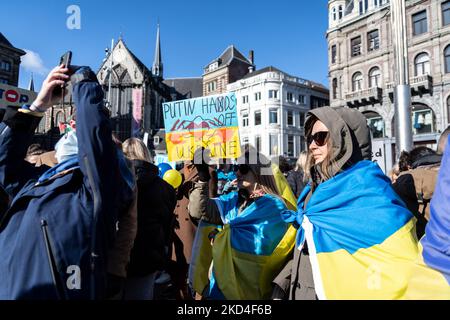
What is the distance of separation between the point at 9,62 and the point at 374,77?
1654 inches

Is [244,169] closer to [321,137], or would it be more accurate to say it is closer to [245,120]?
[321,137]

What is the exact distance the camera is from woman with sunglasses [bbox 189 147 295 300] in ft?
8.50

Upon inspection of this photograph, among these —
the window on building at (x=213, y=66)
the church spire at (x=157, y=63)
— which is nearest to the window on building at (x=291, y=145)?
the window on building at (x=213, y=66)

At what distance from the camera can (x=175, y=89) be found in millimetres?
65000

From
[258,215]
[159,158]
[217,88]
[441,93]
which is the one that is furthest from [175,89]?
[258,215]

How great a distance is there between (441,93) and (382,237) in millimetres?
27399

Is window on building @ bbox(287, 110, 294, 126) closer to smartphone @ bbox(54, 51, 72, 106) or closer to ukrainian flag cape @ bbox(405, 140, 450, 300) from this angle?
smartphone @ bbox(54, 51, 72, 106)

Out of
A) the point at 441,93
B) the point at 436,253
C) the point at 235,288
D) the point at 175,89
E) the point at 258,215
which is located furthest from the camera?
the point at 175,89

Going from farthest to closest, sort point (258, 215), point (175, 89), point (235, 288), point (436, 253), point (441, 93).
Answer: point (175, 89) → point (441, 93) → point (258, 215) → point (235, 288) → point (436, 253)

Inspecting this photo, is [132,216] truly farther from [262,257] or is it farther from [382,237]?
[382,237]

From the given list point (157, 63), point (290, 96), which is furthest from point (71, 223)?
point (157, 63)

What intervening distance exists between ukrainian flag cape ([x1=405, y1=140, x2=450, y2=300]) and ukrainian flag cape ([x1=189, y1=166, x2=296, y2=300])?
4.54 feet

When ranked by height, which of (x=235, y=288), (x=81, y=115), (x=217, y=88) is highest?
(x=217, y=88)

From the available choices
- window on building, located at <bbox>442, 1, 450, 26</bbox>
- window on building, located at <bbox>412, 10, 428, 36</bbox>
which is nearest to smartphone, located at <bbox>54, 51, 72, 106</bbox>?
window on building, located at <bbox>442, 1, 450, 26</bbox>
